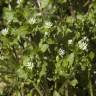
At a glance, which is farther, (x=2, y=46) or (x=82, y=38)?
(x=2, y=46)

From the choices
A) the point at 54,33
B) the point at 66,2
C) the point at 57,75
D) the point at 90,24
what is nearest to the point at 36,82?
the point at 57,75

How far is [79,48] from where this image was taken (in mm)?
3209

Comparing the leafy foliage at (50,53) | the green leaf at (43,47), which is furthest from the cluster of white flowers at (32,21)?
the green leaf at (43,47)

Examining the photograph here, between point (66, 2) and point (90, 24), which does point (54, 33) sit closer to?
point (90, 24)

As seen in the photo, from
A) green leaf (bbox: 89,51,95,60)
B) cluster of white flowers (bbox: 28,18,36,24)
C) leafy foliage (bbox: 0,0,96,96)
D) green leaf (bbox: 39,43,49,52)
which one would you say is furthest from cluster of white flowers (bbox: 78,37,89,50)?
cluster of white flowers (bbox: 28,18,36,24)

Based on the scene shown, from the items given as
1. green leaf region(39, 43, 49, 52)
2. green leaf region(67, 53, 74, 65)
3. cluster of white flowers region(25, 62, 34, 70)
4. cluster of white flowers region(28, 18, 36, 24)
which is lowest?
cluster of white flowers region(25, 62, 34, 70)

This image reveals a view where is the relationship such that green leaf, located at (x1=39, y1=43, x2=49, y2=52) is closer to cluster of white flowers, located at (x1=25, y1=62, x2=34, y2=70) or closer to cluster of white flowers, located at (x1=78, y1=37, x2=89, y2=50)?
cluster of white flowers, located at (x1=25, y1=62, x2=34, y2=70)

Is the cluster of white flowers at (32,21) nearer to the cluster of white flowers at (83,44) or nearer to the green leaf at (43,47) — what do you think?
the green leaf at (43,47)

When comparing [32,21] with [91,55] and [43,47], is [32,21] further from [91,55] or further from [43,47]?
[91,55]

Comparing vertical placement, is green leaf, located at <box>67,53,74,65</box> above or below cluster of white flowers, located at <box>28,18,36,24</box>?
below

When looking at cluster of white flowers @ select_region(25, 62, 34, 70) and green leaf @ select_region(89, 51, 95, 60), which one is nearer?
cluster of white flowers @ select_region(25, 62, 34, 70)

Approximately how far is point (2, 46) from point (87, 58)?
0.73 metres

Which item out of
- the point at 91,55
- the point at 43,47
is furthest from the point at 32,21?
the point at 91,55

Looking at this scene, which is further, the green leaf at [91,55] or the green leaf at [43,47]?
the green leaf at [91,55]
